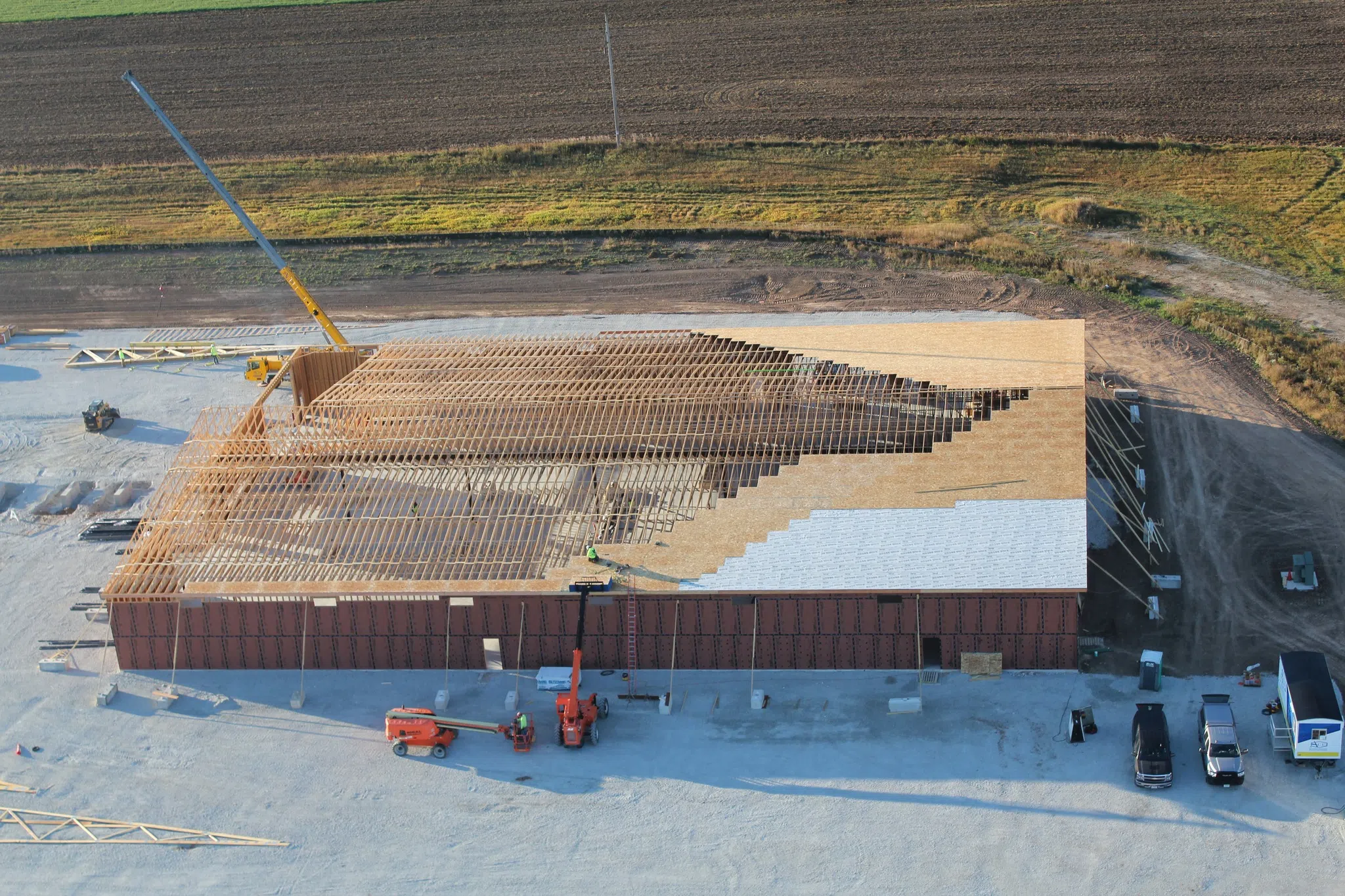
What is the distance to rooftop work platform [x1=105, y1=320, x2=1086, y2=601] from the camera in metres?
43.2

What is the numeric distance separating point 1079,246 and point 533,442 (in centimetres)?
3271

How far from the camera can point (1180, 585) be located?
45562 millimetres

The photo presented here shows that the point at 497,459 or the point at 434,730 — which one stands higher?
the point at 497,459

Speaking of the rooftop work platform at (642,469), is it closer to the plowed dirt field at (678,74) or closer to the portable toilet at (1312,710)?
the portable toilet at (1312,710)

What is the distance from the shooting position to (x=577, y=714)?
133ft

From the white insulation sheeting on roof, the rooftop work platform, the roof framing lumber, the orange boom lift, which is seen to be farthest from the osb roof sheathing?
the roof framing lumber

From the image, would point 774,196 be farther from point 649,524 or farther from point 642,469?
point 649,524

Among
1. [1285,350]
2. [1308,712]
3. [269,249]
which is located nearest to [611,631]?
[1308,712]

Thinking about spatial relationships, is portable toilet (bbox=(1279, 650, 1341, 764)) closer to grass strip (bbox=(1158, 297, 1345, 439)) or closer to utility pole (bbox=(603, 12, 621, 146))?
grass strip (bbox=(1158, 297, 1345, 439))

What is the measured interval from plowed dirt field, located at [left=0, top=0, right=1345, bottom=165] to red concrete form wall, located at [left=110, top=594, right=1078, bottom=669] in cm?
4312

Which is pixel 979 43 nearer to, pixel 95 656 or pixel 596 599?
pixel 596 599

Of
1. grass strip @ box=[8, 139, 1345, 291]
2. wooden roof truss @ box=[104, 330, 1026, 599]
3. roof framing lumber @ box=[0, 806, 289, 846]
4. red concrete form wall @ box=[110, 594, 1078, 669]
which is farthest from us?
grass strip @ box=[8, 139, 1345, 291]

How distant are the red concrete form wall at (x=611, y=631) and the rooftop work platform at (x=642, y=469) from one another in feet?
2.57

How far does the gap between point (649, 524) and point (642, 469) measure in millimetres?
2694
